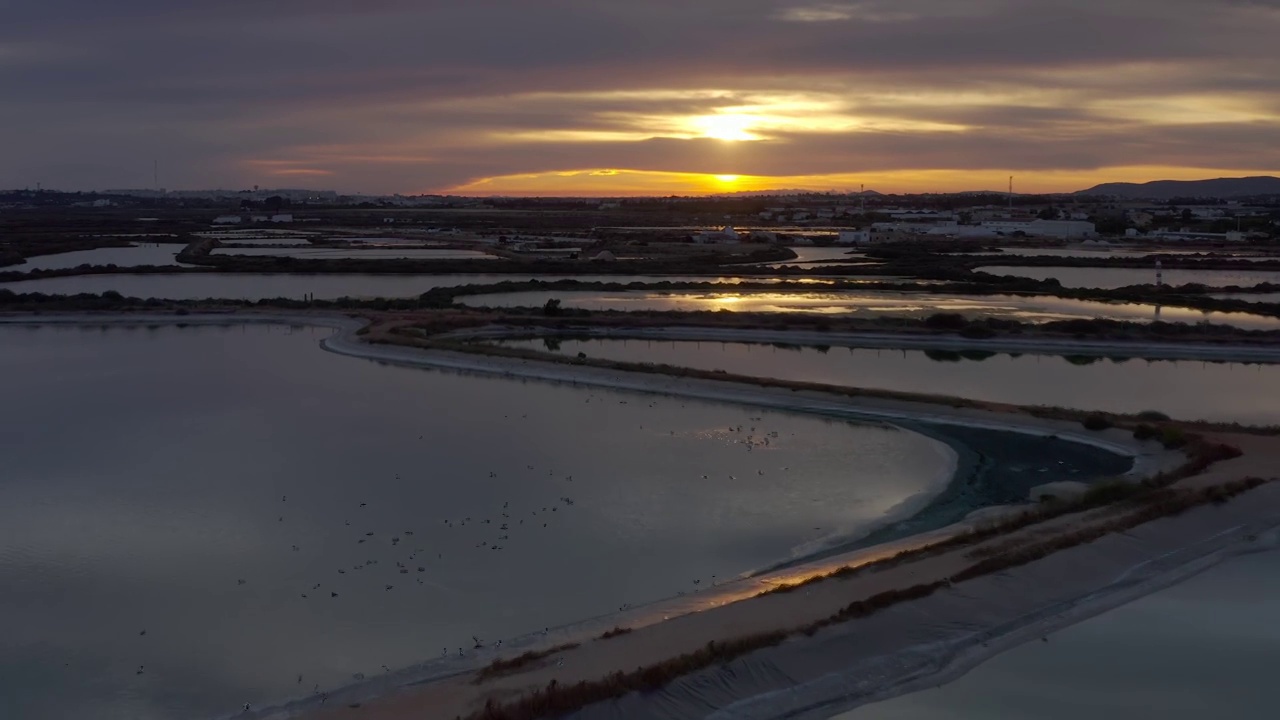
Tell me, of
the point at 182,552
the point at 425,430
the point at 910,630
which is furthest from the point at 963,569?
the point at 425,430

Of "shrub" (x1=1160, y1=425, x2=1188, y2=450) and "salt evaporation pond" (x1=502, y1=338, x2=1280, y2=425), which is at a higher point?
"shrub" (x1=1160, y1=425, x2=1188, y2=450)

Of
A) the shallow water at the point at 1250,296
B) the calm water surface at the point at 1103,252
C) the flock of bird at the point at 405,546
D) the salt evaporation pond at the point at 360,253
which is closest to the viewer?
the flock of bird at the point at 405,546

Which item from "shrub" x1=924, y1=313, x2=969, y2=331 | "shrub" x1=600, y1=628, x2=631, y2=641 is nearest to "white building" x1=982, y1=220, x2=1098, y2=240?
"shrub" x1=924, y1=313, x2=969, y2=331

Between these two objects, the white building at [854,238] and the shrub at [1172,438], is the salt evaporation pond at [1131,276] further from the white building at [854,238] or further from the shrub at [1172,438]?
the shrub at [1172,438]

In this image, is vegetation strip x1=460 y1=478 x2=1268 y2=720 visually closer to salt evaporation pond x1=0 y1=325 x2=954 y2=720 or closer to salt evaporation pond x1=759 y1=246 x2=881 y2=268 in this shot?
salt evaporation pond x1=0 y1=325 x2=954 y2=720

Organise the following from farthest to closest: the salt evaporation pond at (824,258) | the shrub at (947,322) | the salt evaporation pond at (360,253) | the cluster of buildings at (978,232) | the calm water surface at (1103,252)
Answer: the cluster of buildings at (978,232) < the calm water surface at (1103,252) < the salt evaporation pond at (360,253) < the salt evaporation pond at (824,258) < the shrub at (947,322)

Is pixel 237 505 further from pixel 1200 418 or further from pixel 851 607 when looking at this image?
pixel 1200 418

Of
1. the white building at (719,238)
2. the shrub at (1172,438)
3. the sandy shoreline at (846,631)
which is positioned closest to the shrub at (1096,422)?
the shrub at (1172,438)
